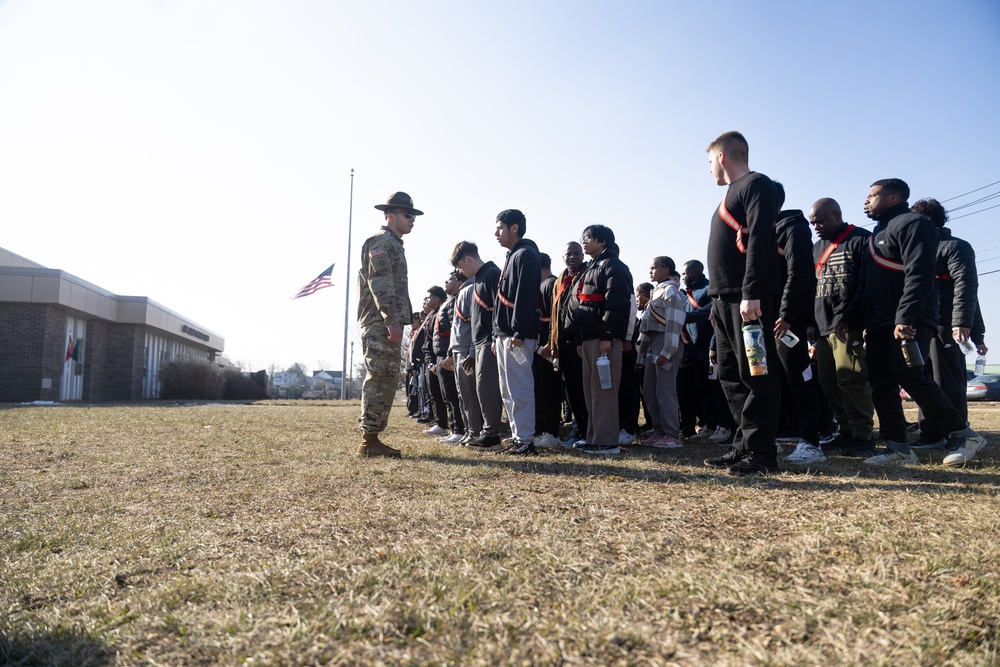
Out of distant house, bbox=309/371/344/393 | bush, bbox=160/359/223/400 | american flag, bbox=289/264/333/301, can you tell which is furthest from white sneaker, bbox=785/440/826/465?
distant house, bbox=309/371/344/393

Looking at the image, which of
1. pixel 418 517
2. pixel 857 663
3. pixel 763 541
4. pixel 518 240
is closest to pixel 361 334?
pixel 518 240

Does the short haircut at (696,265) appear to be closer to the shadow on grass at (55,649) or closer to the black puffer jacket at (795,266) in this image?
the black puffer jacket at (795,266)

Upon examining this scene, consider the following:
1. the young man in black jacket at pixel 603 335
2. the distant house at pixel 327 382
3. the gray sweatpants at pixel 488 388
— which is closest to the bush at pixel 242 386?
the distant house at pixel 327 382

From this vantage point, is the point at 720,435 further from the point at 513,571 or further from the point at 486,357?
A: the point at 513,571

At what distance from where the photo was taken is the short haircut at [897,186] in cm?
461

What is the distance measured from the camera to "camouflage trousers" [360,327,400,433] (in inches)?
211

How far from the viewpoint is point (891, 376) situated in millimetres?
4398

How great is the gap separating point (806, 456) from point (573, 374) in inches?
96.1

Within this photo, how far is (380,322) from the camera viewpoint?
557 cm

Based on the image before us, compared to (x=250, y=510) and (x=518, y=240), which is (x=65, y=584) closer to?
(x=250, y=510)

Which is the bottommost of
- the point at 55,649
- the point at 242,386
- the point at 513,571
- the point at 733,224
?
the point at 55,649

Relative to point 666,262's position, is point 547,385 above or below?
below

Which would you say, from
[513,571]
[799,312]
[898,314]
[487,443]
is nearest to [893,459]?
[898,314]

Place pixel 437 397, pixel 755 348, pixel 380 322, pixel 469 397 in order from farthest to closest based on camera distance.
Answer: pixel 437 397 < pixel 469 397 < pixel 380 322 < pixel 755 348
